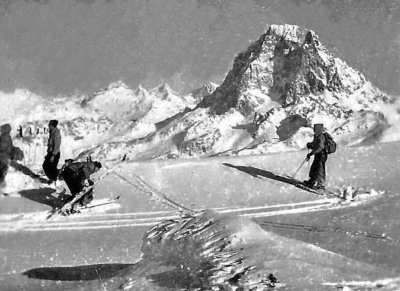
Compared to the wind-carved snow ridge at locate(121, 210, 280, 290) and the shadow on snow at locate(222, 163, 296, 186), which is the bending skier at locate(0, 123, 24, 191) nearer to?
the shadow on snow at locate(222, 163, 296, 186)

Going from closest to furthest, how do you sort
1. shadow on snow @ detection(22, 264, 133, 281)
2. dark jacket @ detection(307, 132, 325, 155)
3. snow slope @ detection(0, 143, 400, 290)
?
→ snow slope @ detection(0, 143, 400, 290) → shadow on snow @ detection(22, 264, 133, 281) → dark jacket @ detection(307, 132, 325, 155)

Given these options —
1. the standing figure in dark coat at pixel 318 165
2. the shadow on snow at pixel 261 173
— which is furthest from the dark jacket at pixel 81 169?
the standing figure in dark coat at pixel 318 165

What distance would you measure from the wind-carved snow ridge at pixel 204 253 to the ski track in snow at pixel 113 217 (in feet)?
18.4

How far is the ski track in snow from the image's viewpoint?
583 inches

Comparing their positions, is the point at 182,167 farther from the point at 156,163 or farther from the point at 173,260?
the point at 173,260

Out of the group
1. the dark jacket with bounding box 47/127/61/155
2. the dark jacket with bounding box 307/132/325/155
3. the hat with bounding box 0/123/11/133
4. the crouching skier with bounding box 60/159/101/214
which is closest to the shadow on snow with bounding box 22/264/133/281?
the crouching skier with bounding box 60/159/101/214

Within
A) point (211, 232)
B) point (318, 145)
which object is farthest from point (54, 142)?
point (211, 232)

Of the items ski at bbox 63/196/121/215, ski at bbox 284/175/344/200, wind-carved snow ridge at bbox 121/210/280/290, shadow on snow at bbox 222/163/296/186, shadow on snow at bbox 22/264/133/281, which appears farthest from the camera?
shadow on snow at bbox 222/163/296/186

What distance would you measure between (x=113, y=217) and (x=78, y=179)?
143 centimetres

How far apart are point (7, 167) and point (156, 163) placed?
4570mm

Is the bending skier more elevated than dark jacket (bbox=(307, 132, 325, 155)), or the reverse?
dark jacket (bbox=(307, 132, 325, 155))

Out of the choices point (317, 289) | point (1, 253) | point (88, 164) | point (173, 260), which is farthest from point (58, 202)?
point (317, 289)

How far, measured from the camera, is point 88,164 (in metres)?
16.2

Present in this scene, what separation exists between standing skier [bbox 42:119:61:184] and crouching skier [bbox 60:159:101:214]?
2.07 meters
